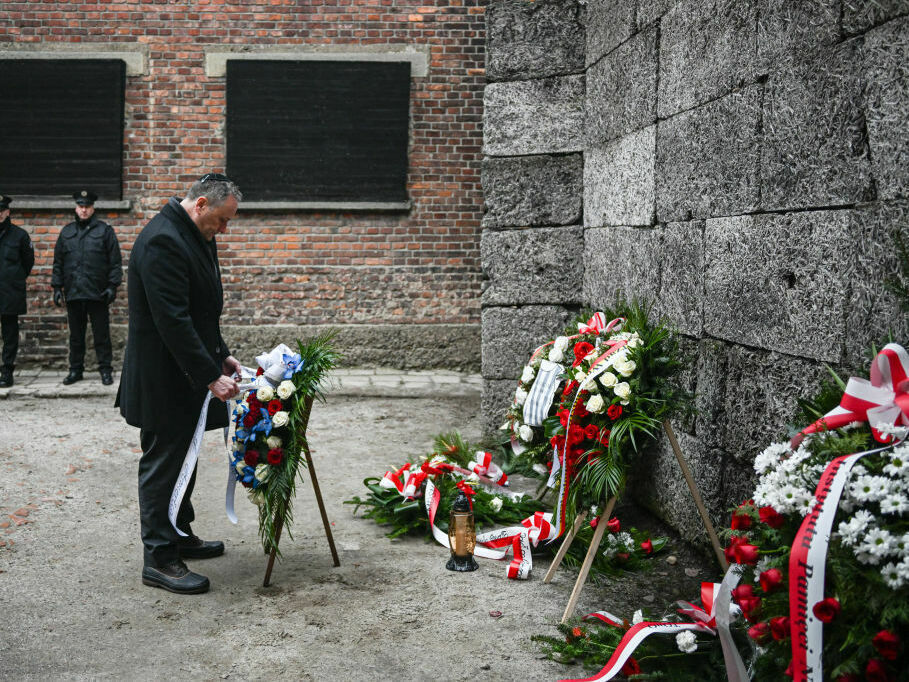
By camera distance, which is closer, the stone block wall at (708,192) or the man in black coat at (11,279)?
the stone block wall at (708,192)

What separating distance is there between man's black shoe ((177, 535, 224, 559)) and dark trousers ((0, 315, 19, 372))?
5.76 meters

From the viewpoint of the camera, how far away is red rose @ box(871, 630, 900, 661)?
2203mm

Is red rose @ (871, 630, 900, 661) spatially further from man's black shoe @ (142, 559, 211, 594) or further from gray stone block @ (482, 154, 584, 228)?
gray stone block @ (482, 154, 584, 228)

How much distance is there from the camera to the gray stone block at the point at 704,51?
4.27 metres

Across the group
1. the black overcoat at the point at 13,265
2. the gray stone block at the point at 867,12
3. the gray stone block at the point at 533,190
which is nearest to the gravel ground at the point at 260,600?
the gray stone block at the point at 533,190

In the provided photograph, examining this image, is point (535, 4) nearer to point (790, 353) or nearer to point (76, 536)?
point (790, 353)

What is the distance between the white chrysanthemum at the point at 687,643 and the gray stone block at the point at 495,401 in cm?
385

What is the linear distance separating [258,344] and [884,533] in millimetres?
9154

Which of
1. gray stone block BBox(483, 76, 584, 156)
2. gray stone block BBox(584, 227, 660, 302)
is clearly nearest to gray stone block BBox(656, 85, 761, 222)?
gray stone block BBox(584, 227, 660, 302)

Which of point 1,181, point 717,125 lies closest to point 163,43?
point 1,181

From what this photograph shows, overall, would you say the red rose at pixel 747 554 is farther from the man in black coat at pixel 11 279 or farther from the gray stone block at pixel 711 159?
the man in black coat at pixel 11 279

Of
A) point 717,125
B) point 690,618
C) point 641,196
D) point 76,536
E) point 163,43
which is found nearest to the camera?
point 690,618

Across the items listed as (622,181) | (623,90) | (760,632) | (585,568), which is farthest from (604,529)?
(623,90)

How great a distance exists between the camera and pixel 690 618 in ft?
12.4
